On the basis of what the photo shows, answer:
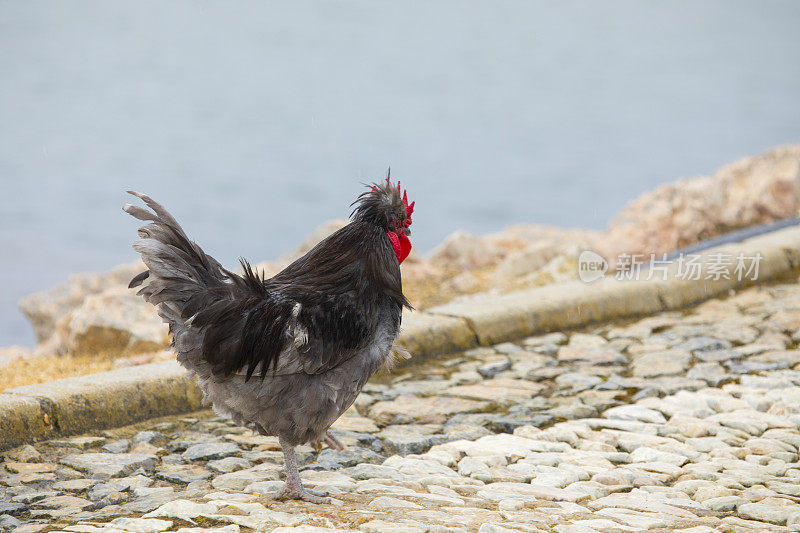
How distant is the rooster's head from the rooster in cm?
7

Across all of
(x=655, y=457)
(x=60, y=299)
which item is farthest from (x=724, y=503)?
(x=60, y=299)

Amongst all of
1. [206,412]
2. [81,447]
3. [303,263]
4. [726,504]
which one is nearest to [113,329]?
[206,412]

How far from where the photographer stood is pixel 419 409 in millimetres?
5215

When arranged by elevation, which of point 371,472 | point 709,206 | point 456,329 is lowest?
point 371,472

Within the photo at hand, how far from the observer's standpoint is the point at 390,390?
568 centimetres

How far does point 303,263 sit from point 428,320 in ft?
9.51

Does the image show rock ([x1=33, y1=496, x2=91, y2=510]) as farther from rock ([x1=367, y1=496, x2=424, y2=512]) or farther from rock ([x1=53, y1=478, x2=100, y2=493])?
rock ([x1=367, y1=496, x2=424, y2=512])

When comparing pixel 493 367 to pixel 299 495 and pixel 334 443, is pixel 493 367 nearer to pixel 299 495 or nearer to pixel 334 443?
pixel 334 443

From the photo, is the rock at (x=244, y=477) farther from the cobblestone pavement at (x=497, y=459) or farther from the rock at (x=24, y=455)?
the rock at (x=24, y=455)

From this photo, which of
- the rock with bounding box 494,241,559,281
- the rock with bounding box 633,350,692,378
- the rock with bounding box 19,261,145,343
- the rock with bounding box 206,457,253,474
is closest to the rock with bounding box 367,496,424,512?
the rock with bounding box 206,457,253,474

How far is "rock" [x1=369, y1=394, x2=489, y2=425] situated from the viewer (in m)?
5.05

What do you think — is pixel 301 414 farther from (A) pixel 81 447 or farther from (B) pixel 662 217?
(B) pixel 662 217

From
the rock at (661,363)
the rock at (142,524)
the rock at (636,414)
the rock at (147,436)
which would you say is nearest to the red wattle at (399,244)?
the rock at (142,524)

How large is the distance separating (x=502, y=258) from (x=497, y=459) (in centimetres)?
617
